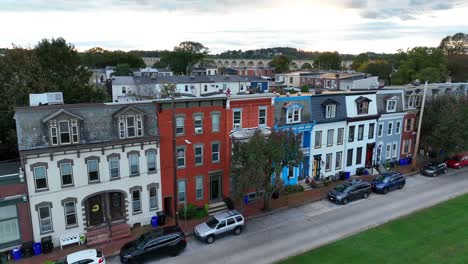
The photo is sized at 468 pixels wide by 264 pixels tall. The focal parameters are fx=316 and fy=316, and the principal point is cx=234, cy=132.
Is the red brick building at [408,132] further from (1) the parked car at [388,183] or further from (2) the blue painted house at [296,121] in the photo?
(2) the blue painted house at [296,121]

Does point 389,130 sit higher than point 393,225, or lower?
higher

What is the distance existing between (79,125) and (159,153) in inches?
242

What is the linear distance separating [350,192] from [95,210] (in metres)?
22.2

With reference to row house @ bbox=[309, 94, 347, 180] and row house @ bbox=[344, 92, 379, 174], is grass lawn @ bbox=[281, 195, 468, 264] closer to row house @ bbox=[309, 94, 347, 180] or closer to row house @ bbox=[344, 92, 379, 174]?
row house @ bbox=[309, 94, 347, 180]

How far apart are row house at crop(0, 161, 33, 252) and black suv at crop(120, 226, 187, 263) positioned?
22.9ft

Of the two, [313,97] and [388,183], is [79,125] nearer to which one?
[313,97]

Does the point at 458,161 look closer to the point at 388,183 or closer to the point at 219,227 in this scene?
the point at 388,183

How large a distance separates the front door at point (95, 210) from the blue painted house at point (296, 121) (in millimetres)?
16566

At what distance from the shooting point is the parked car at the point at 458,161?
39.4 metres

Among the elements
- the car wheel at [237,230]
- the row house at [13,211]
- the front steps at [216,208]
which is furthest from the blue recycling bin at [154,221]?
the row house at [13,211]

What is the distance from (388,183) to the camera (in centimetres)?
3175

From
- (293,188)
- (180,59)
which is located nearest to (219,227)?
(293,188)

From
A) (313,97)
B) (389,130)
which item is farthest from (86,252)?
(389,130)

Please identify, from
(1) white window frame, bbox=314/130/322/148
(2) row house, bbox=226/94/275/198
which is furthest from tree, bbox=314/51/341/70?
(2) row house, bbox=226/94/275/198
